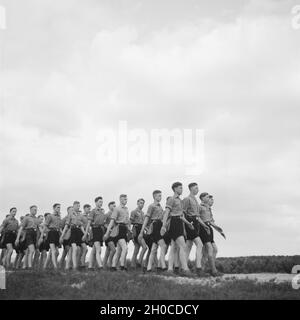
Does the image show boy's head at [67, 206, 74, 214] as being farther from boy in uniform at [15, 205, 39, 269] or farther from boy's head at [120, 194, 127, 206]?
boy's head at [120, 194, 127, 206]

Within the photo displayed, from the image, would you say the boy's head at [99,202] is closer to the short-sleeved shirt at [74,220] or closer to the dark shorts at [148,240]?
the short-sleeved shirt at [74,220]

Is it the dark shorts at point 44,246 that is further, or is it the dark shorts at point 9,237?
the dark shorts at point 9,237

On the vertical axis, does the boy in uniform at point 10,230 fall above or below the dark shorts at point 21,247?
above

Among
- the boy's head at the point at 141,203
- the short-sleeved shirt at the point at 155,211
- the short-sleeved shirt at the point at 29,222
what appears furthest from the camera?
the short-sleeved shirt at the point at 29,222

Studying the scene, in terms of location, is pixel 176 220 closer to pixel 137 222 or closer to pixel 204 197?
pixel 204 197

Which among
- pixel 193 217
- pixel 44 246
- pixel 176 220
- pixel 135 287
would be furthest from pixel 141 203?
pixel 135 287

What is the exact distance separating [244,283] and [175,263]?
11.9ft

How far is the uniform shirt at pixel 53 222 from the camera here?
22.5m

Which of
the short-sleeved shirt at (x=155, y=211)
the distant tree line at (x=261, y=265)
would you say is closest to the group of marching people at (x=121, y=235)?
the short-sleeved shirt at (x=155, y=211)

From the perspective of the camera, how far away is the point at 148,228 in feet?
61.3

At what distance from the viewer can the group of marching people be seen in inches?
637

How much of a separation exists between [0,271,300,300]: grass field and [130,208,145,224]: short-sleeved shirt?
182 inches
